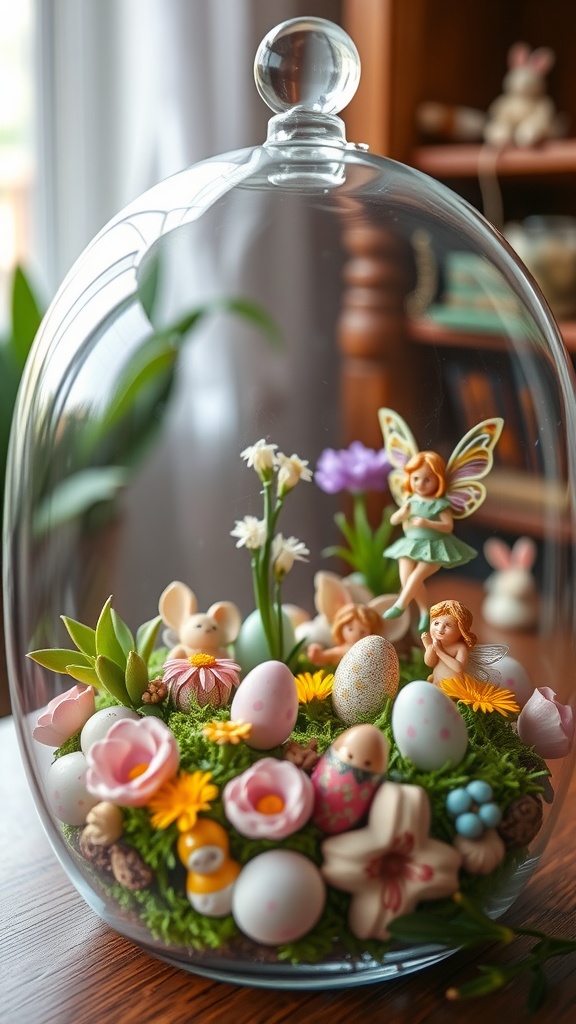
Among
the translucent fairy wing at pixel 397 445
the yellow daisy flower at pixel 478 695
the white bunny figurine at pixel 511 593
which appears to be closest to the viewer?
the yellow daisy flower at pixel 478 695

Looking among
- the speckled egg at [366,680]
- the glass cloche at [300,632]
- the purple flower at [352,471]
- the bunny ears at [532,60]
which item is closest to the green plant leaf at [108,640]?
the glass cloche at [300,632]

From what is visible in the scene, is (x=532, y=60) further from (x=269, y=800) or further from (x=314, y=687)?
(x=269, y=800)

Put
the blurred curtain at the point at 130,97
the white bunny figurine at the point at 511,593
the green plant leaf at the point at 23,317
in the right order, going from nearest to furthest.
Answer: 1. the white bunny figurine at the point at 511,593
2. the green plant leaf at the point at 23,317
3. the blurred curtain at the point at 130,97


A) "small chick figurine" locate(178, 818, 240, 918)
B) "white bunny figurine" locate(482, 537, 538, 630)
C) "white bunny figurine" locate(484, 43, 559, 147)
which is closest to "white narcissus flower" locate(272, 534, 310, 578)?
"small chick figurine" locate(178, 818, 240, 918)

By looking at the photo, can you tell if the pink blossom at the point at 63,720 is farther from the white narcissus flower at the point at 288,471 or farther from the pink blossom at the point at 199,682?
the white narcissus flower at the point at 288,471

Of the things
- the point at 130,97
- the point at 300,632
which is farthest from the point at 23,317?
the point at 300,632

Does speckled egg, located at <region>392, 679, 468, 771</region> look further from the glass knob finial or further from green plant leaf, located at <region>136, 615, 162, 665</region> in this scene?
the glass knob finial
